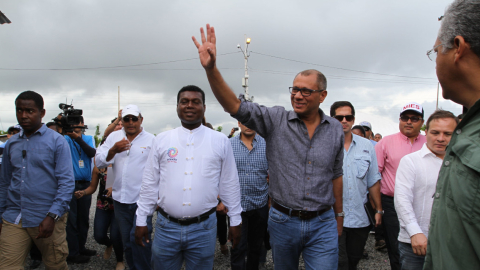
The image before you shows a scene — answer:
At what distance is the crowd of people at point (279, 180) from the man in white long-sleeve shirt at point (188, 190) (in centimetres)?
1

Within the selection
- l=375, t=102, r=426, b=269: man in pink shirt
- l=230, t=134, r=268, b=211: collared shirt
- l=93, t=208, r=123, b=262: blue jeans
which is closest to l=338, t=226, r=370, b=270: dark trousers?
l=375, t=102, r=426, b=269: man in pink shirt

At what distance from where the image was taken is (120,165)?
428cm

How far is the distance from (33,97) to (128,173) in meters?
1.53

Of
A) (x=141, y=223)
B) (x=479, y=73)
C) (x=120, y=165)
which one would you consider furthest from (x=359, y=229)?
(x=120, y=165)

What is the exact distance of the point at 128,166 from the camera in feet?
13.9

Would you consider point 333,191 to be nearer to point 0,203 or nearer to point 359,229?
point 359,229

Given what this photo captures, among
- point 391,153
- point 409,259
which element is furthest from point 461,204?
point 391,153

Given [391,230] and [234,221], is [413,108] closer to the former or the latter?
[391,230]

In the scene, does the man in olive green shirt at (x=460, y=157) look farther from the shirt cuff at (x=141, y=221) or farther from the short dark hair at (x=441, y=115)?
the shirt cuff at (x=141, y=221)

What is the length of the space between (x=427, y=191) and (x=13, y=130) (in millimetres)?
8941

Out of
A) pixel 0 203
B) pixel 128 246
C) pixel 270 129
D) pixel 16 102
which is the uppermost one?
pixel 16 102

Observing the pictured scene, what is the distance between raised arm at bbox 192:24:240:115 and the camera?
82.0 inches

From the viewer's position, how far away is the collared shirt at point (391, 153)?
4102 mm

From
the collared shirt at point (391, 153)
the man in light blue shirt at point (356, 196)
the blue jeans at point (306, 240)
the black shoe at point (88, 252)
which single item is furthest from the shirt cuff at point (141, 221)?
the collared shirt at point (391, 153)
